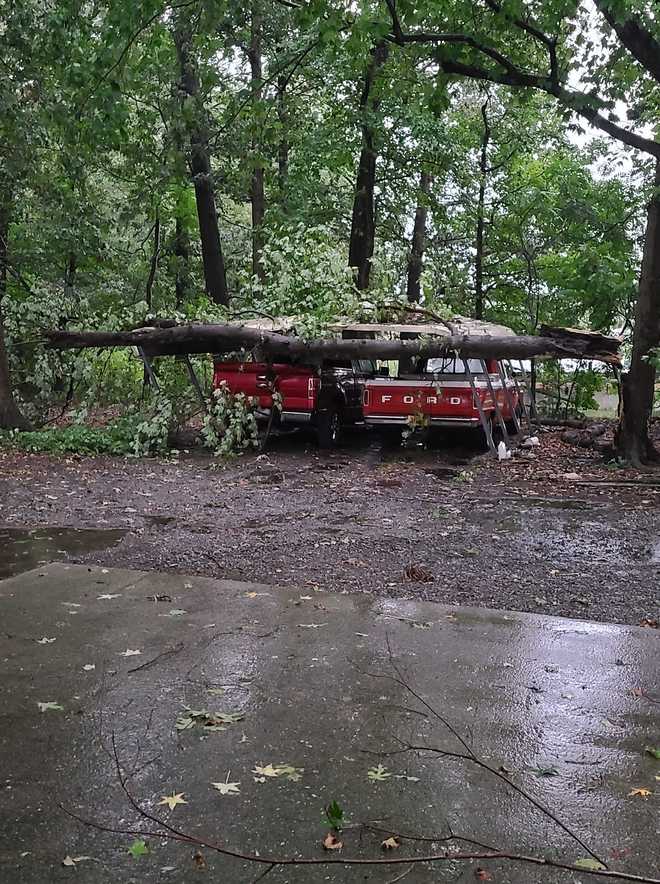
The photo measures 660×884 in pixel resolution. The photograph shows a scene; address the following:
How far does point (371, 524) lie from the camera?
8633 millimetres

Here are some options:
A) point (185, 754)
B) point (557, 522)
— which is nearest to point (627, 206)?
point (557, 522)

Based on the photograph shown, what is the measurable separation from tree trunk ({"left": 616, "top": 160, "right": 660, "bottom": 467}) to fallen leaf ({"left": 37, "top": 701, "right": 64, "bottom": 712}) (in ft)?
33.9

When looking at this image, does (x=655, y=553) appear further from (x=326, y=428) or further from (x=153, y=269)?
(x=153, y=269)

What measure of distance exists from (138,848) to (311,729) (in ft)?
3.69

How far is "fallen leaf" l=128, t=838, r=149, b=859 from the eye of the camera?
2.76m

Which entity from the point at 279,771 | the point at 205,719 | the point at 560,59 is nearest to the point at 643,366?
the point at 560,59

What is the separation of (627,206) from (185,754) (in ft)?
53.5

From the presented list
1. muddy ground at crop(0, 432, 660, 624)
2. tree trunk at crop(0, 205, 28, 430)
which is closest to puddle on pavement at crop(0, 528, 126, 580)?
muddy ground at crop(0, 432, 660, 624)

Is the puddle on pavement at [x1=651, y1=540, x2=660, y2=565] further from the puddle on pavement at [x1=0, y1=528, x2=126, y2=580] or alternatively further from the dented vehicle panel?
the dented vehicle panel

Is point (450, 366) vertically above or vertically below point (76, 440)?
above

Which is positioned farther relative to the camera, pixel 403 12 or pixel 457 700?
pixel 403 12

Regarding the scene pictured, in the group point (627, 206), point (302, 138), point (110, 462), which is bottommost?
point (110, 462)

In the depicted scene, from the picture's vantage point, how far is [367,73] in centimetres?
1573

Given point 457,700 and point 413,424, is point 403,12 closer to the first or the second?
point 413,424
